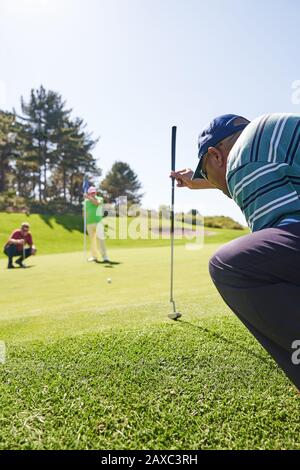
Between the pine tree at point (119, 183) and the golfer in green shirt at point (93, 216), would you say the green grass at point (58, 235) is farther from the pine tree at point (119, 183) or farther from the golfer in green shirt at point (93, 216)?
the pine tree at point (119, 183)

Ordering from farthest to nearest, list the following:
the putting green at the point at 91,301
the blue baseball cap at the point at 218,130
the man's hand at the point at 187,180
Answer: the putting green at the point at 91,301
the man's hand at the point at 187,180
the blue baseball cap at the point at 218,130

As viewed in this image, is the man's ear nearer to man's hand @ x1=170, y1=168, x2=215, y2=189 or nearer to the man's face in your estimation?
the man's face

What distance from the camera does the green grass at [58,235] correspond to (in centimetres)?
2481

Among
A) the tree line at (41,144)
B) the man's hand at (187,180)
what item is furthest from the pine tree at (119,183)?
the man's hand at (187,180)

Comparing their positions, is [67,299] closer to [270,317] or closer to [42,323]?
[42,323]

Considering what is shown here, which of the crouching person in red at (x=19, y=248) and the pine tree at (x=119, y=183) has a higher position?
the pine tree at (x=119, y=183)

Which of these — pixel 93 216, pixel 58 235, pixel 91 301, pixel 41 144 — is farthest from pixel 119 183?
pixel 91 301

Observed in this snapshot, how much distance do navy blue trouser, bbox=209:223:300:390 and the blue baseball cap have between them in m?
0.70

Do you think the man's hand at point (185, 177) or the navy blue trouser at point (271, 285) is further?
the man's hand at point (185, 177)

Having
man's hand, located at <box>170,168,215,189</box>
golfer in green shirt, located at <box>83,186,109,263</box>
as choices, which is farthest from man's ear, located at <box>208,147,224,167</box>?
golfer in green shirt, located at <box>83,186,109,263</box>

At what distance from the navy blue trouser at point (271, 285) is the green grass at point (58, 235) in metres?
21.3

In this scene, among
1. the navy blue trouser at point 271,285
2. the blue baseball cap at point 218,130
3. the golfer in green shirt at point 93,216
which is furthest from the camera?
the golfer in green shirt at point 93,216

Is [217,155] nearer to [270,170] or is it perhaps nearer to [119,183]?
[270,170]

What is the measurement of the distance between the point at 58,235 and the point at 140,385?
2706 centimetres
